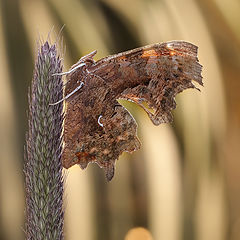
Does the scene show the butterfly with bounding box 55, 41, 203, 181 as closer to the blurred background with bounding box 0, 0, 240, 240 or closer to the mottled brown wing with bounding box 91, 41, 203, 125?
the mottled brown wing with bounding box 91, 41, 203, 125

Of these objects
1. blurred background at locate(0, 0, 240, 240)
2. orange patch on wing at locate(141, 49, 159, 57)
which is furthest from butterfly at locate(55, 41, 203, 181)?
blurred background at locate(0, 0, 240, 240)

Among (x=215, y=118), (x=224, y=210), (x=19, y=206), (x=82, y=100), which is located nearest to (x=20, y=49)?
(x=19, y=206)

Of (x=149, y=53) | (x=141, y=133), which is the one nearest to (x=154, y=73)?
(x=149, y=53)

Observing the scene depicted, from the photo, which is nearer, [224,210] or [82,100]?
[82,100]

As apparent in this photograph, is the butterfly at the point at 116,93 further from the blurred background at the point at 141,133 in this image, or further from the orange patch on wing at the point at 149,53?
the blurred background at the point at 141,133

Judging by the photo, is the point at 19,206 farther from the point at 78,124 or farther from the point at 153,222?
the point at 78,124

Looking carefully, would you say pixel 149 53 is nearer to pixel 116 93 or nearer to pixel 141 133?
pixel 116 93

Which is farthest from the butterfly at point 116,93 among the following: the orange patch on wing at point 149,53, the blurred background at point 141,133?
the blurred background at point 141,133
